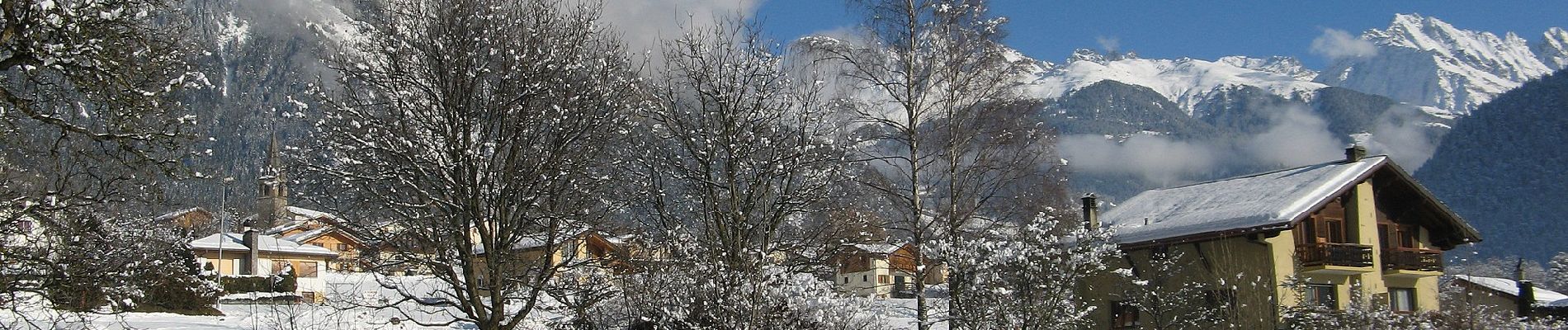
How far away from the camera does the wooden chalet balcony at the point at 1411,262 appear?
29375 millimetres

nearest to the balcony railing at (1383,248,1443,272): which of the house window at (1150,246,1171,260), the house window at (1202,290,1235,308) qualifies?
the house window at (1150,246,1171,260)

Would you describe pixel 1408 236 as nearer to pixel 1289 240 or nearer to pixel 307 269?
pixel 1289 240

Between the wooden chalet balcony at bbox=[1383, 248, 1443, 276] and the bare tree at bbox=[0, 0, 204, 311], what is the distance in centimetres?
2756

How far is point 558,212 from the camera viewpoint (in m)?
12.7

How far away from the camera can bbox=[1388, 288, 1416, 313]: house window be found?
3016 centimetres

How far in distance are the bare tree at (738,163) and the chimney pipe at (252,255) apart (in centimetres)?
4621

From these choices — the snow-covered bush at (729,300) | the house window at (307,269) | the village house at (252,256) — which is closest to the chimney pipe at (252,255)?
the village house at (252,256)

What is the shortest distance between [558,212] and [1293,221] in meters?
17.8

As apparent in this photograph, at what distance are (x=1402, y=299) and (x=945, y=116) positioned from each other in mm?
17336

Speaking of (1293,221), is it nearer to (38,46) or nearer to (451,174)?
(451,174)

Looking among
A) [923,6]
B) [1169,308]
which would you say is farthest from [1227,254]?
[923,6]

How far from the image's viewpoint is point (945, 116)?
19.7m

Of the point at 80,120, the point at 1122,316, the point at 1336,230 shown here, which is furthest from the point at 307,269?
the point at 80,120

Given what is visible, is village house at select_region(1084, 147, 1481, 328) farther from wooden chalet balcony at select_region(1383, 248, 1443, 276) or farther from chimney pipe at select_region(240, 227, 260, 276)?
chimney pipe at select_region(240, 227, 260, 276)
